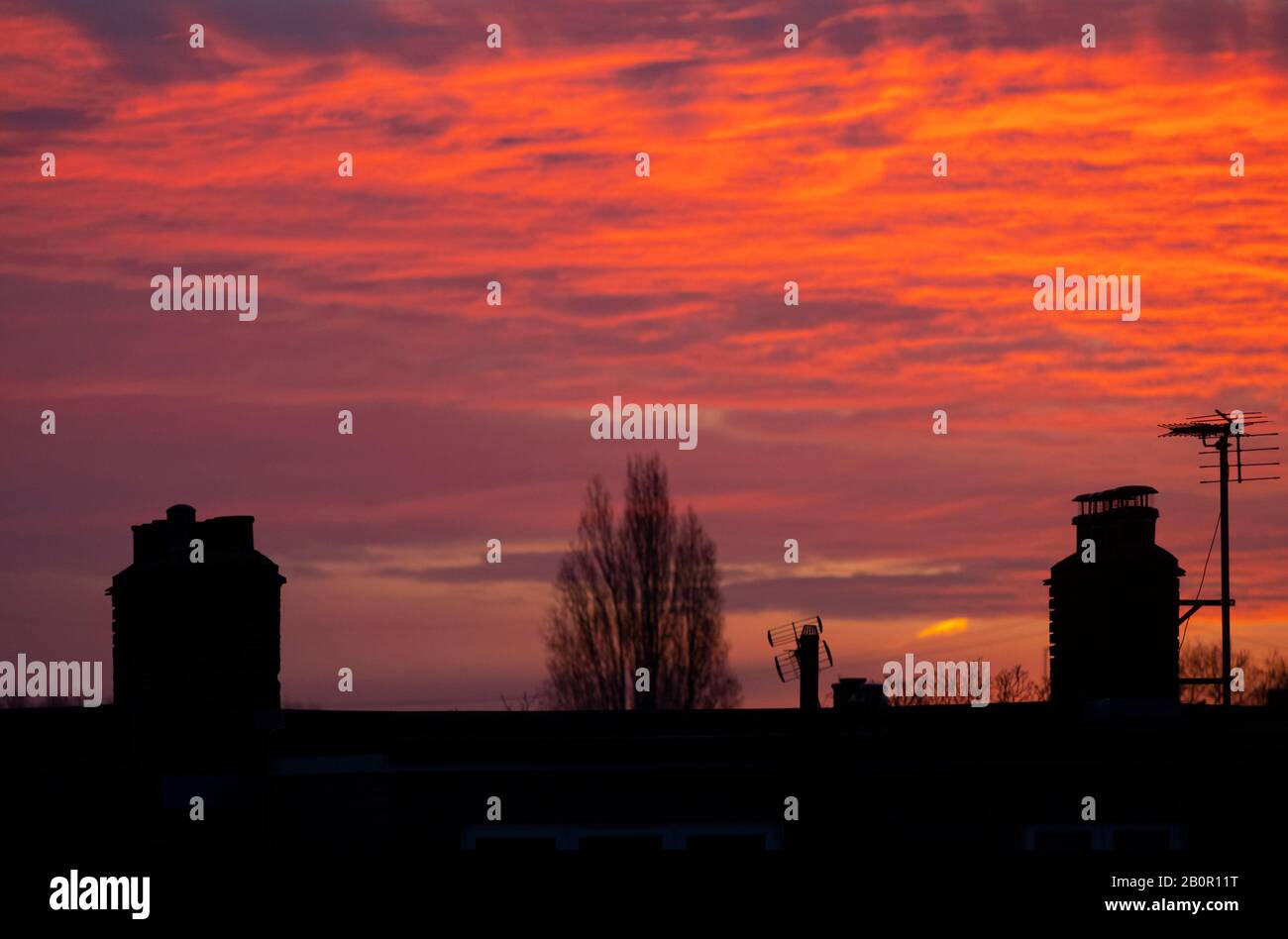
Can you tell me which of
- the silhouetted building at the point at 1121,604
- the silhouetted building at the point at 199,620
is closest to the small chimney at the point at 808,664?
the silhouetted building at the point at 1121,604

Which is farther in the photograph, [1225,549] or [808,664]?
[1225,549]

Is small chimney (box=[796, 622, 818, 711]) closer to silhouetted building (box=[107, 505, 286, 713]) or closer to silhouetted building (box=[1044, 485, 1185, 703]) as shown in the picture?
silhouetted building (box=[1044, 485, 1185, 703])

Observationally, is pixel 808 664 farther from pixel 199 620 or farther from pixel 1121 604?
pixel 199 620

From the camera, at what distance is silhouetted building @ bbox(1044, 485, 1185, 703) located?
27.1 metres

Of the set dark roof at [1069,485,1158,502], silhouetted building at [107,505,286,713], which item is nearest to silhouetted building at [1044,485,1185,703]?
dark roof at [1069,485,1158,502]

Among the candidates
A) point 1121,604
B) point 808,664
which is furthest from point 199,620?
point 1121,604

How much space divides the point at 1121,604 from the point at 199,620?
522 inches

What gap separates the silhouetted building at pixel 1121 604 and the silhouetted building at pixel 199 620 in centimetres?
1184

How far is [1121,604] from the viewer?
89.7 feet

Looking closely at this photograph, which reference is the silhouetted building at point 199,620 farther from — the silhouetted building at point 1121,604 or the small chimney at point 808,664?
the silhouetted building at point 1121,604

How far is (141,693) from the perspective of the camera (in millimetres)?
24531

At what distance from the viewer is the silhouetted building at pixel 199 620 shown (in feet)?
80.1
